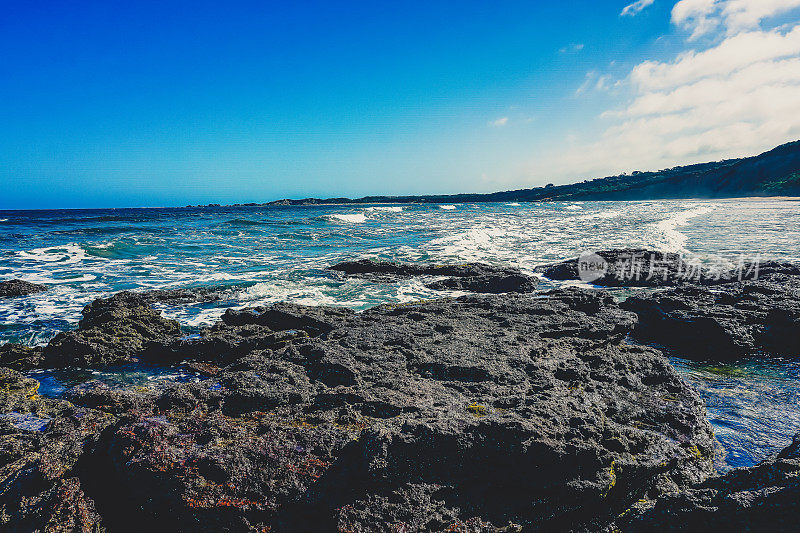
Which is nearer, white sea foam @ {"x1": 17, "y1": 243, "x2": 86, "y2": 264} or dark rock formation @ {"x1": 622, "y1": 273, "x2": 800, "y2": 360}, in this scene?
dark rock formation @ {"x1": 622, "y1": 273, "x2": 800, "y2": 360}

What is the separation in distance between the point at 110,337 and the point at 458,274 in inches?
320

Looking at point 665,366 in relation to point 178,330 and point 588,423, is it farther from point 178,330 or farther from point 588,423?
point 178,330

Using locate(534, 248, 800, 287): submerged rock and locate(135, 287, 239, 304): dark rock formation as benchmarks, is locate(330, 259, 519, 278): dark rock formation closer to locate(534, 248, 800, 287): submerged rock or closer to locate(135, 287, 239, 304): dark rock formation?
locate(534, 248, 800, 287): submerged rock

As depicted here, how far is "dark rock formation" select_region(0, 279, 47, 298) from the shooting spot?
9.67m

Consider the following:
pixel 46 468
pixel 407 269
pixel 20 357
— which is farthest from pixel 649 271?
pixel 20 357

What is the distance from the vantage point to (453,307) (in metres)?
7.05

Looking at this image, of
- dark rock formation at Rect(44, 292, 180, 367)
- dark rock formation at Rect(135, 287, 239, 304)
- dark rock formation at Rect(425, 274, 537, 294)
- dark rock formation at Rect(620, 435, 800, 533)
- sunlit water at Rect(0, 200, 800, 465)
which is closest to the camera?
dark rock formation at Rect(620, 435, 800, 533)

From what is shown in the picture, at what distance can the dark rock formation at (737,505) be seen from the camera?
6.28 feet

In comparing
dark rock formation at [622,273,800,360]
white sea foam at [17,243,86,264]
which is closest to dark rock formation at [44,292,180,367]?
dark rock formation at [622,273,800,360]

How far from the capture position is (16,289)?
32.4ft

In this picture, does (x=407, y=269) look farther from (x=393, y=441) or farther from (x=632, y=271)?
(x=393, y=441)

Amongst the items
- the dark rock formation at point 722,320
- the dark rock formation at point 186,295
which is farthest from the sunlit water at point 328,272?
the dark rock formation at point 722,320

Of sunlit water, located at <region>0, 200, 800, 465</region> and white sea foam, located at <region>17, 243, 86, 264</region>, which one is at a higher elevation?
white sea foam, located at <region>17, 243, 86, 264</region>

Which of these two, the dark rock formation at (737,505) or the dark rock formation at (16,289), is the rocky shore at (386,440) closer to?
the dark rock formation at (737,505)
